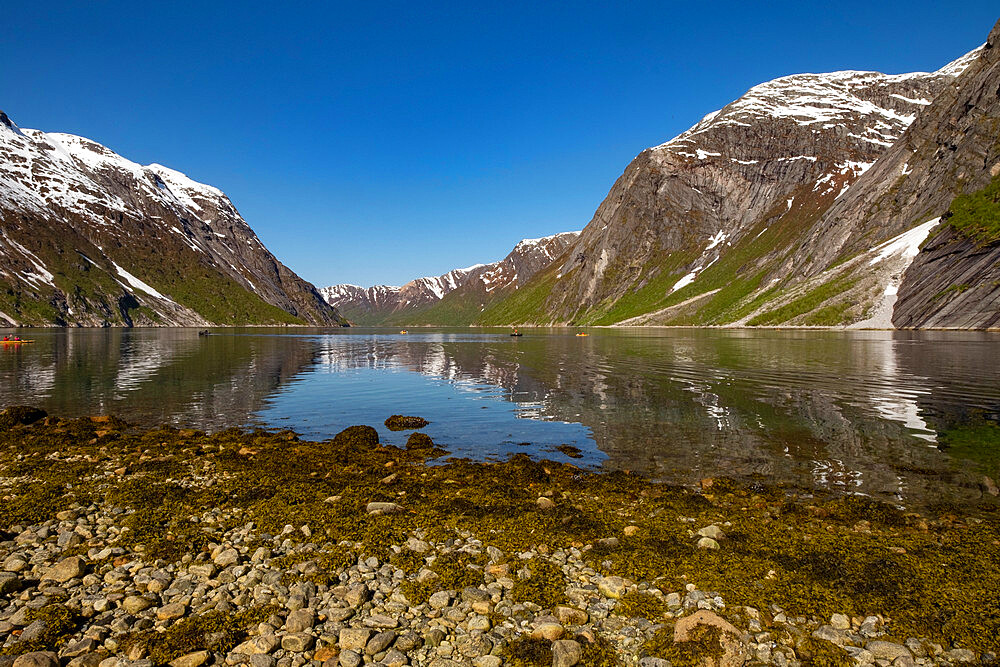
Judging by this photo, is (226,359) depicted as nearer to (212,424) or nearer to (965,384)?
(212,424)

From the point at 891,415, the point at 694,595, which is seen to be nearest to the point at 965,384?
the point at 891,415

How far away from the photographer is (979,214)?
130 meters

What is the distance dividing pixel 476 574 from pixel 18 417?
29.6 meters

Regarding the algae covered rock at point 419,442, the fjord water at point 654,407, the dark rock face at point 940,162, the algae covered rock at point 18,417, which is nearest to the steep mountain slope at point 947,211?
the dark rock face at point 940,162

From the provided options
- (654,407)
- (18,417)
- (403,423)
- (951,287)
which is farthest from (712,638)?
(951,287)

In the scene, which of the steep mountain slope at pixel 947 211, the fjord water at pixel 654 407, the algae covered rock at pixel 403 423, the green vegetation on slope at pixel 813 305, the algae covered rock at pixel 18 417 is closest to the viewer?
the fjord water at pixel 654 407

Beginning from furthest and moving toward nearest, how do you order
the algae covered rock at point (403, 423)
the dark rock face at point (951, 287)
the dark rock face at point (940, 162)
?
the dark rock face at point (940, 162) → the dark rock face at point (951, 287) → the algae covered rock at point (403, 423)

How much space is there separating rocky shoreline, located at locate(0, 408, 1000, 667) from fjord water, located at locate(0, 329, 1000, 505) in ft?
16.4

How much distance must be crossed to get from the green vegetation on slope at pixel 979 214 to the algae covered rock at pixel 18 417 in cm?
16440

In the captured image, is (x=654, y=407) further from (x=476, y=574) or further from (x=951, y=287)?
(x=951, y=287)

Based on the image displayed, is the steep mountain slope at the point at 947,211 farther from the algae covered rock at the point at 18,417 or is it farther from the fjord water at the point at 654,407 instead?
the algae covered rock at the point at 18,417

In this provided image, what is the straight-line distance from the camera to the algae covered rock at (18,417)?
1053 inches

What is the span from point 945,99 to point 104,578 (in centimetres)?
26749

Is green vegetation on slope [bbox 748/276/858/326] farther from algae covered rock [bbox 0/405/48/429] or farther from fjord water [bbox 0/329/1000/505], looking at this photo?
algae covered rock [bbox 0/405/48/429]
